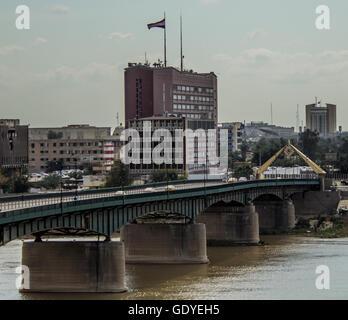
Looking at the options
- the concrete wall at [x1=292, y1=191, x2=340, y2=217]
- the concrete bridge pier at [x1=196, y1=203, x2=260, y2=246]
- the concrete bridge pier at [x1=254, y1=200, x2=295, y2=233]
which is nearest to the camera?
the concrete bridge pier at [x1=196, y1=203, x2=260, y2=246]

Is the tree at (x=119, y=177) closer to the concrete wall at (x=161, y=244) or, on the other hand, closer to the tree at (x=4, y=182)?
the tree at (x=4, y=182)

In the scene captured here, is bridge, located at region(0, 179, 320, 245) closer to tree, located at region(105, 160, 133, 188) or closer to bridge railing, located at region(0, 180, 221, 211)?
bridge railing, located at region(0, 180, 221, 211)

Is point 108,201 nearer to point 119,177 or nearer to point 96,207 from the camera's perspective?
point 96,207

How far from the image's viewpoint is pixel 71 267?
7506cm

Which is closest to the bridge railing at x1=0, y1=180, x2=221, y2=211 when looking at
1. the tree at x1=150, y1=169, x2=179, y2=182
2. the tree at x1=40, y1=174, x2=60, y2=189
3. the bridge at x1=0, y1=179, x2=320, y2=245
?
the bridge at x1=0, y1=179, x2=320, y2=245

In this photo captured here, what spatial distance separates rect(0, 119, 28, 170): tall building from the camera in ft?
611

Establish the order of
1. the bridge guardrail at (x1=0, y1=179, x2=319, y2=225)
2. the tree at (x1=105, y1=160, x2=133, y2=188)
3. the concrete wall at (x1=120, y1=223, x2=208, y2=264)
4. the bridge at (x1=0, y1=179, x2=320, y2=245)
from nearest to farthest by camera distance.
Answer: the bridge guardrail at (x1=0, y1=179, x2=319, y2=225), the bridge at (x1=0, y1=179, x2=320, y2=245), the concrete wall at (x1=120, y1=223, x2=208, y2=264), the tree at (x1=105, y1=160, x2=133, y2=188)

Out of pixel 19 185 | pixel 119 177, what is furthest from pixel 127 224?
pixel 119 177

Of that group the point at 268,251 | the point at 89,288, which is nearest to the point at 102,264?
the point at 89,288

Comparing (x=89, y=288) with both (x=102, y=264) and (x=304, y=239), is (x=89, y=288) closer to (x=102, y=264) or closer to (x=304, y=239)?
(x=102, y=264)

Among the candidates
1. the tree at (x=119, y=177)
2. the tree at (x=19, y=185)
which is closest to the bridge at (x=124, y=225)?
the tree at (x=119, y=177)

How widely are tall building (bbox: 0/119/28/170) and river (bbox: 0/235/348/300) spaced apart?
77.3 m

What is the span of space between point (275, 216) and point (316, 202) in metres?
21.5

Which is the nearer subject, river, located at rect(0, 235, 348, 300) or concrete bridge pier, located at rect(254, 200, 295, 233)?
river, located at rect(0, 235, 348, 300)
